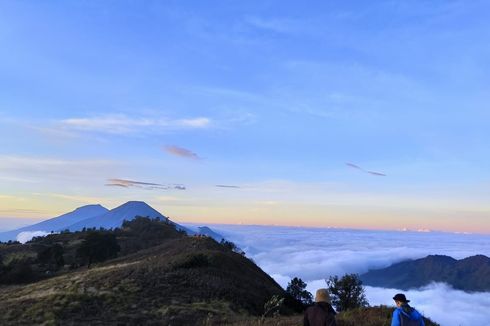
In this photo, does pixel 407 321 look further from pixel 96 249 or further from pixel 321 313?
pixel 96 249

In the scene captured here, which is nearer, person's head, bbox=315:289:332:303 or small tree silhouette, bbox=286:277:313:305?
person's head, bbox=315:289:332:303

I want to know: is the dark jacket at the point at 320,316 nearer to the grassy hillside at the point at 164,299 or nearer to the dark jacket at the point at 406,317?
the dark jacket at the point at 406,317

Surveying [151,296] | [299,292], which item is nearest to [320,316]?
[151,296]

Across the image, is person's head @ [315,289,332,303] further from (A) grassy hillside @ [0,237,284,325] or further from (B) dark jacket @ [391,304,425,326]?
(A) grassy hillside @ [0,237,284,325]

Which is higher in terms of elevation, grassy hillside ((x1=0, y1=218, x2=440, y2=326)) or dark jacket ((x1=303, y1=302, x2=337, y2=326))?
dark jacket ((x1=303, y1=302, x2=337, y2=326))

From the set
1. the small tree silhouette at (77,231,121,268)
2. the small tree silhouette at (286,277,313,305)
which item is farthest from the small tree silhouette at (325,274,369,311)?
the small tree silhouette at (77,231,121,268)

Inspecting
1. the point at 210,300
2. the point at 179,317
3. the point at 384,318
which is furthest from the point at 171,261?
the point at 384,318

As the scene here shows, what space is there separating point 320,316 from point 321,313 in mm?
59

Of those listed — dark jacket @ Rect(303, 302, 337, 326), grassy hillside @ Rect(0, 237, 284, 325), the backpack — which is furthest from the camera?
grassy hillside @ Rect(0, 237, 284, 325)

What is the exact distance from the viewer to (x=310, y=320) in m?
8.89

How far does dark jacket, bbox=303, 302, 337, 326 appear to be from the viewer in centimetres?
869

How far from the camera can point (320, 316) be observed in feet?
28.6

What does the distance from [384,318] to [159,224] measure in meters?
99.9

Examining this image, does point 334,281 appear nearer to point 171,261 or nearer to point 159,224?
point 171,261
